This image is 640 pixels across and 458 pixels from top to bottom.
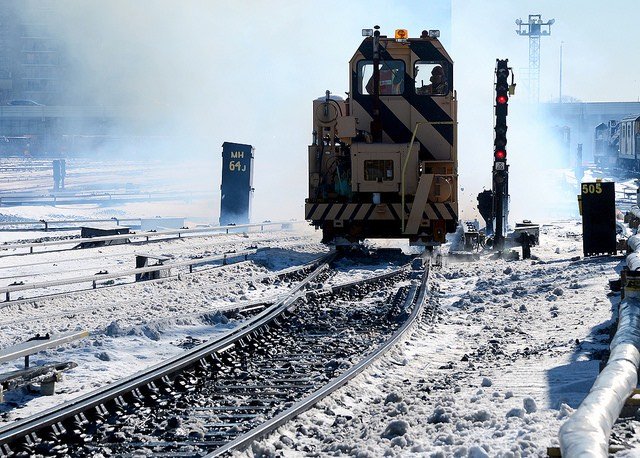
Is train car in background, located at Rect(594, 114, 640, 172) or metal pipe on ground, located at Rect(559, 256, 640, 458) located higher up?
train car in background, located at Rect(594, 114, 640, 172)

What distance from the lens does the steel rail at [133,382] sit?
596 centimetres

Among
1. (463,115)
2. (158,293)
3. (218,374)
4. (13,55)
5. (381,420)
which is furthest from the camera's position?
(13,55)

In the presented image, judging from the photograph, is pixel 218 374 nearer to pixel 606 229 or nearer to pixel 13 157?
pixel 606 229

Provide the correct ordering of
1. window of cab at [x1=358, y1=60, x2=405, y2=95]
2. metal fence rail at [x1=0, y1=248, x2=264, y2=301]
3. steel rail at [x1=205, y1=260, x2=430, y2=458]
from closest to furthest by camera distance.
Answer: steel rail at [x1=205, y1=260, x2=430, y2=458] → metal fence rail at [x1=0, y1=248, x2=264, y2=301] → window of cab at [x1=358, y1=60, x2=405, y2=95]

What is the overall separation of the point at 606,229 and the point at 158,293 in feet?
26.2

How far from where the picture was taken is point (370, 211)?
17.0m

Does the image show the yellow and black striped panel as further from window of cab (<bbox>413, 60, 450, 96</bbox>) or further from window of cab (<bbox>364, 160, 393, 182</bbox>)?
window of cab (<bbox>413, 60, 450, 96</bbox>)

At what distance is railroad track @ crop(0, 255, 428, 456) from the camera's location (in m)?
5.97

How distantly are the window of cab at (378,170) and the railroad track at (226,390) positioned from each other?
561 cm

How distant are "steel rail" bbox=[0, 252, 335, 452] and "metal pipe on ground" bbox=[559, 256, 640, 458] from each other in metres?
3.12

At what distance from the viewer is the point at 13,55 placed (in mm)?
74938

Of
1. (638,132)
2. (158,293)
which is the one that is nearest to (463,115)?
(638,132)

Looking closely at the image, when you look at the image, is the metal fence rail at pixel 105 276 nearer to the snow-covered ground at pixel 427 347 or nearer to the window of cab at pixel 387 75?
the snow-covered ground at pixel 427 347

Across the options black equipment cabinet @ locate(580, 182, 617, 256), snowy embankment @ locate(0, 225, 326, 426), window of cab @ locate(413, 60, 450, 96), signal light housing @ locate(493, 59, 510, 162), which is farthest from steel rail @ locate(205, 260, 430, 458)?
signal light housing @ locate(493, 59, 510, 162)
